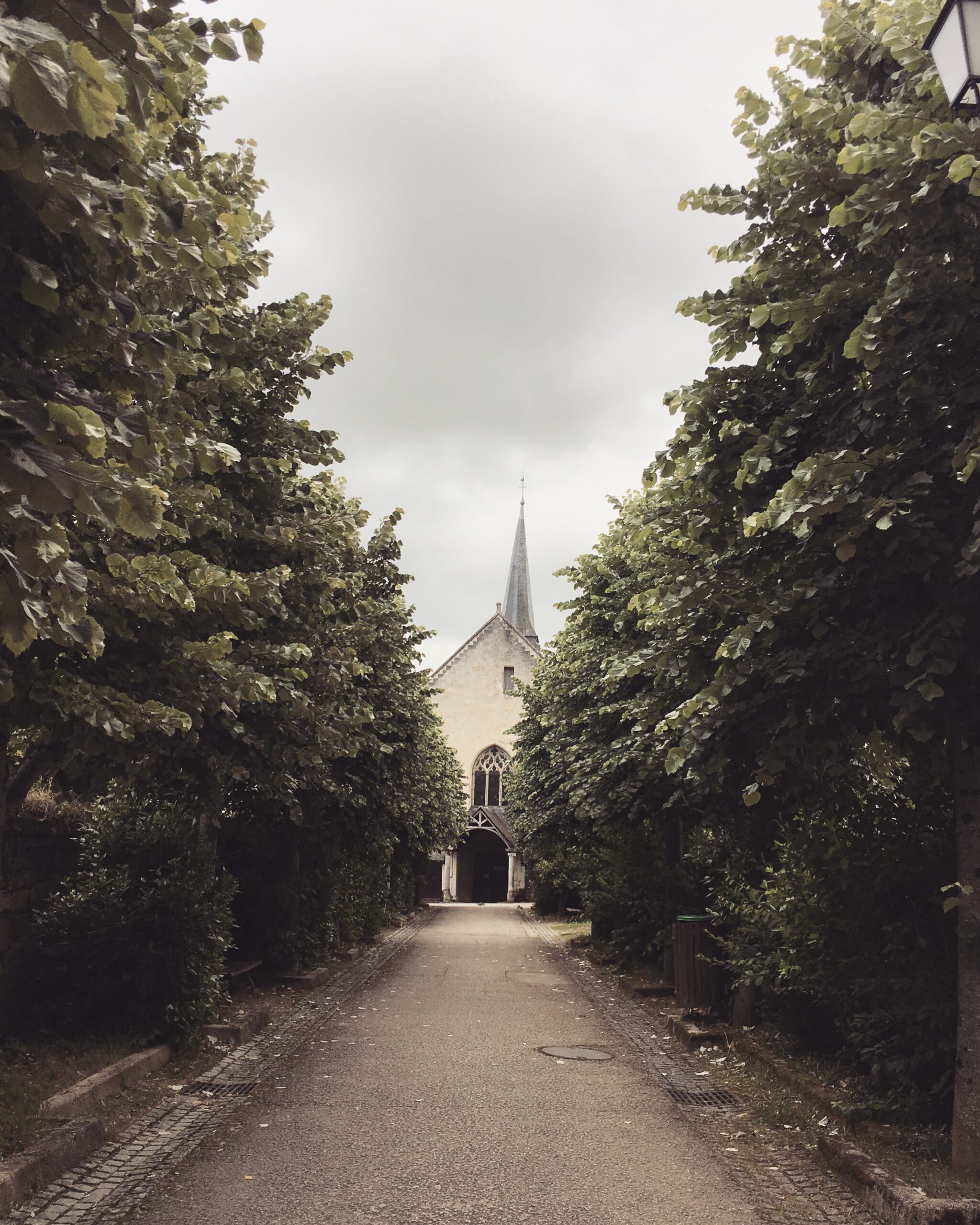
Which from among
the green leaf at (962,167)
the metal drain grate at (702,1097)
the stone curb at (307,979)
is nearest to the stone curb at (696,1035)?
the metal drain grate at (702,1097)

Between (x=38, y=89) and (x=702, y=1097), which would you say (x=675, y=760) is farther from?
(x=38, y=89)

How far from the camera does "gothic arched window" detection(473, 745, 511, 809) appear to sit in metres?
55.7

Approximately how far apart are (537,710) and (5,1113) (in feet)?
68.3

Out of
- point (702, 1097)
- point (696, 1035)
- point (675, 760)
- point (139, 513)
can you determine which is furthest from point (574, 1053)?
point (139, 513)

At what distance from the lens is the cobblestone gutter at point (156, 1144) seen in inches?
200

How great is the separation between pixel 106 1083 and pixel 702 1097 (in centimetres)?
450

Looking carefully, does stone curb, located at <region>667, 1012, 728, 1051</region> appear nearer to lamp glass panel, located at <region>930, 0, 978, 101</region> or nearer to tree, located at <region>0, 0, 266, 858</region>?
tree, located at <region>0, 0, 266, 858</region>

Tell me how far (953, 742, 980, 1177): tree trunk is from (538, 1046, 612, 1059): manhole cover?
15.1 feet

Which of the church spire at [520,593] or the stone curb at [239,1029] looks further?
the church spire at [520,593]

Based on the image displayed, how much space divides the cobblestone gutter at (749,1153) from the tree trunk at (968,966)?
687 millimetres

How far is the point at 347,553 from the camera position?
10.2m

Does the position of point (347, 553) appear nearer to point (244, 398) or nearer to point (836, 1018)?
point (244, 398)

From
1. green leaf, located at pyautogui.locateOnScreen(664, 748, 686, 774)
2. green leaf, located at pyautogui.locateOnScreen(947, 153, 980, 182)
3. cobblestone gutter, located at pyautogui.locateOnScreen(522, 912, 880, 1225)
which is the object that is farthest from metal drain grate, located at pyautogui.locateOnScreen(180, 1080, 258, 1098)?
green leaf, located at pyautogui.locateOnScreen(947, 153, 980, 182)

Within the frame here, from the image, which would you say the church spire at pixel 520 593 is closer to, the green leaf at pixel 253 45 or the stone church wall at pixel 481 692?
the stone church wall at pixel 481 692
